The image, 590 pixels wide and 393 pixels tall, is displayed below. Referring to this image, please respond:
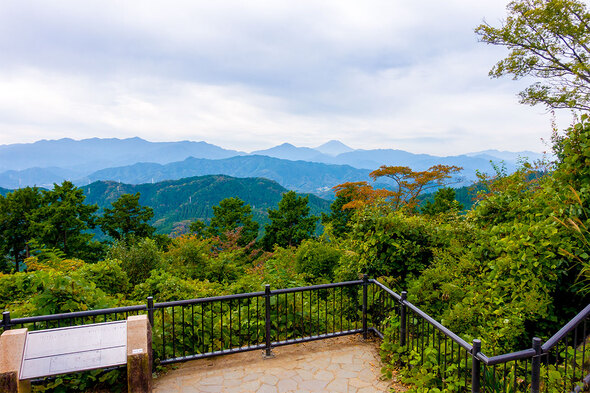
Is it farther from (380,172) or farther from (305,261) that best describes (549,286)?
(380,172)

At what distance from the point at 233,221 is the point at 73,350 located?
1517 inches

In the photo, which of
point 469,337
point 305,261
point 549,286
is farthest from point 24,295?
point 549,286

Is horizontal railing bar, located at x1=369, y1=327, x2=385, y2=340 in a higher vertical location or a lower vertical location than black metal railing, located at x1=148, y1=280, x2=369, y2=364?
lower

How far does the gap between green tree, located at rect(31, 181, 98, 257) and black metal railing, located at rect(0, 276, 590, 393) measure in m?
29.7

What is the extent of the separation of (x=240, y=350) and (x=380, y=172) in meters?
26.0

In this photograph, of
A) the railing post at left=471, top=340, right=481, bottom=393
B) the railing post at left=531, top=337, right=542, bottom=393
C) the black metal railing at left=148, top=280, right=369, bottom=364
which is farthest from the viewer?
the black metal railing at left=148, top=280, right=369, bottom=364

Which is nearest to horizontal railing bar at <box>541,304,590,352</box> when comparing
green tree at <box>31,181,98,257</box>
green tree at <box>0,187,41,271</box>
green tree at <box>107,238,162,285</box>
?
green tree at <box>107,238,162,285</box>

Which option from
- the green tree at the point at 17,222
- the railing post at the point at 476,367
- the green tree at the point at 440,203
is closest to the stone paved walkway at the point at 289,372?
the railing post at the point at 476,367

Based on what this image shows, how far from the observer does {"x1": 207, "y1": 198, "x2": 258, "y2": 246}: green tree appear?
133ft

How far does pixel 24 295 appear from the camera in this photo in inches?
250

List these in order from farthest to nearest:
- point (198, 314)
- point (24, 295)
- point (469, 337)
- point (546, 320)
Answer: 1. point (24, 295)
2. point (198, 314)
3. point (546, 320)
4. point (469, 337)

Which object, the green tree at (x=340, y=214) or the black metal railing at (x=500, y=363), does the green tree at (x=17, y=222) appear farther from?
the black metal railing at (x=500, y=363)

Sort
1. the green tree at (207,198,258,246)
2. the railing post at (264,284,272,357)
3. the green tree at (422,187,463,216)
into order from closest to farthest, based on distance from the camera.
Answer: the railing post at (264,284,272,357) < the green tree at (422,187,463,216) < the green tree at (207,198,258,246)

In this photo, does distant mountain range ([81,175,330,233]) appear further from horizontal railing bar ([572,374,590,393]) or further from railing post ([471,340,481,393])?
horizontal railing bar ([572,374,590,393])
